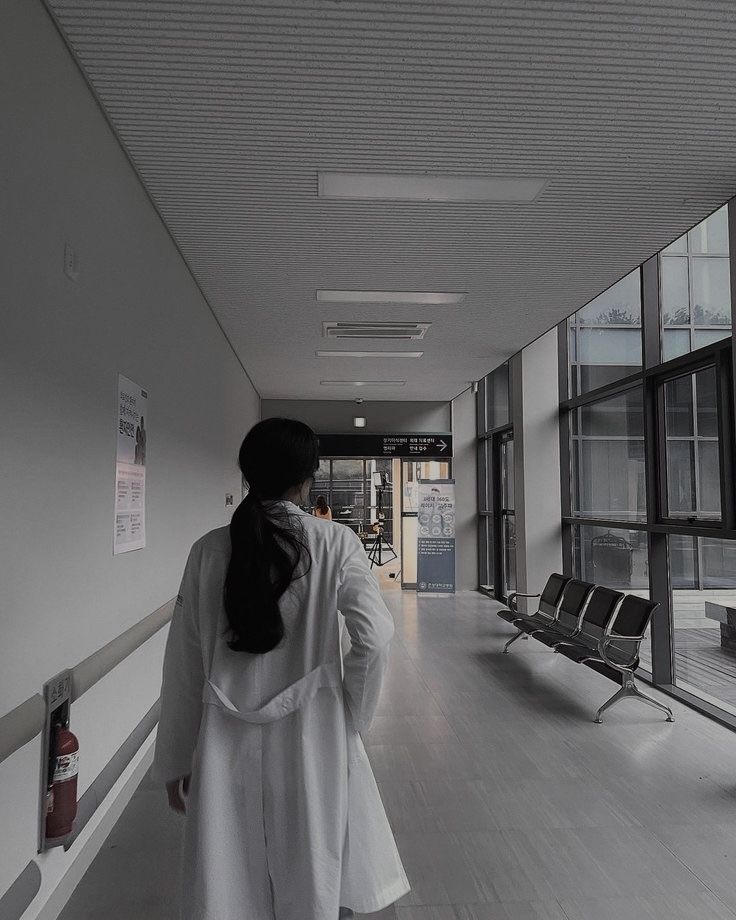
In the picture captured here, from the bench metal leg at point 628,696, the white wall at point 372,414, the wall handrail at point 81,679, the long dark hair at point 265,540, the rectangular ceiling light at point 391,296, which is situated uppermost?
the rectangular ceiling light at point 391,296

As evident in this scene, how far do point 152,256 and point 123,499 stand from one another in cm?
155

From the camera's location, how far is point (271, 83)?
3025 millimetres

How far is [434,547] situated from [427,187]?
839 centimetres

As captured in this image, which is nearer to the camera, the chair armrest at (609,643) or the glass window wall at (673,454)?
the glass window wall at (673,454)

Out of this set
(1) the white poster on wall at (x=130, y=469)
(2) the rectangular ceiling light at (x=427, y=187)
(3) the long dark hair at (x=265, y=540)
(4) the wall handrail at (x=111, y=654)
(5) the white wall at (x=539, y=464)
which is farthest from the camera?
(5) the white wall at (x=539, y=464)

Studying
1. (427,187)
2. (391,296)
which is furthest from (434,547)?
(427,187)

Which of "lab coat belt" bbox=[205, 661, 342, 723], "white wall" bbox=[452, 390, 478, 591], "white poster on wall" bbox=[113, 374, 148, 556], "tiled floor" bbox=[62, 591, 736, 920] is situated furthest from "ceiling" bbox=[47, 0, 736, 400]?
"white wall" bbox=[452, 390, 478, 591]

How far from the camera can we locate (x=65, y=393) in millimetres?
2740

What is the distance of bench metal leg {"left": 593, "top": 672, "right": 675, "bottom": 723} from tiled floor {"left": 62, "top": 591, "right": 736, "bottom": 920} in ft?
0.27

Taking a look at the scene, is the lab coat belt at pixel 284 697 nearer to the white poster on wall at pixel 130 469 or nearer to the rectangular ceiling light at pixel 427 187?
the white poster on wall at pixel 130 469

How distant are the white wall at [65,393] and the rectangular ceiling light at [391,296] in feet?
6.22

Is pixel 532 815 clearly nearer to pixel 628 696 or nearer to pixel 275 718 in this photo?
pixel 628 696

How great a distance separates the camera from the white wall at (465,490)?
41.2 ft

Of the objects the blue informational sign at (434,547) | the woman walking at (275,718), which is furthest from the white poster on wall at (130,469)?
the blue informational sign at (434,547)
